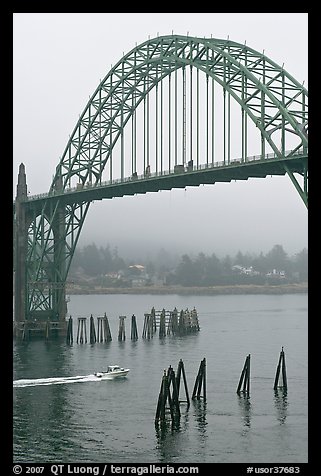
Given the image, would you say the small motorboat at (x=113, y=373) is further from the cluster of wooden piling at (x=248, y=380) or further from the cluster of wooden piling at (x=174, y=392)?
the cluster of wooden piling at (x=248, y=380)

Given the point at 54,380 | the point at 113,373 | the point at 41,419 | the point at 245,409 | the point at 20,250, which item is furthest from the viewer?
the point at 20,250

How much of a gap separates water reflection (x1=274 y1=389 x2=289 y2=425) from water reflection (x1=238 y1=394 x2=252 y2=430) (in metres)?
1.33

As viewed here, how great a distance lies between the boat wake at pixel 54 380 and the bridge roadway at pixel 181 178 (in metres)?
14.1

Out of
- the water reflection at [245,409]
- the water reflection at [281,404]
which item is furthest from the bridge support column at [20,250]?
the water reflection at [245,409]

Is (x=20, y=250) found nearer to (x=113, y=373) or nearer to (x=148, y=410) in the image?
(x=113, y=373)

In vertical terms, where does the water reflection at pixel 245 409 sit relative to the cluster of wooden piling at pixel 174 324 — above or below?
below

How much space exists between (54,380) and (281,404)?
45.7ft

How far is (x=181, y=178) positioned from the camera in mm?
58094

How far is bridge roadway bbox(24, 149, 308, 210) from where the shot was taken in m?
46.5

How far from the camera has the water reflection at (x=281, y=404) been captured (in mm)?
40281

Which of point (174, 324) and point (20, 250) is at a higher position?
point (20, 250)
